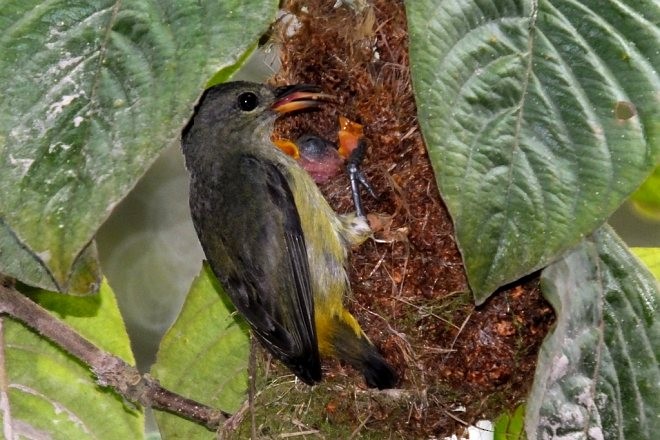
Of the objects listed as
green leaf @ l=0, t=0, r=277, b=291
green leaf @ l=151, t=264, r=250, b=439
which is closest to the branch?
green leaf @ l=151, t=264, r=250, b=439

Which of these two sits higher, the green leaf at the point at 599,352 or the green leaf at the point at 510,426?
the green leaf at the point at 599,352

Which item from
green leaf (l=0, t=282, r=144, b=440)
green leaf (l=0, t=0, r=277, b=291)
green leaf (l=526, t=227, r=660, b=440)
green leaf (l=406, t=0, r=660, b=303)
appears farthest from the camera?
green leaf (l=0, t=282, r=144, b=440)

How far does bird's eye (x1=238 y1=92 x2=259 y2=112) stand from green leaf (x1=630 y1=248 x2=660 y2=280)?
1.46 m

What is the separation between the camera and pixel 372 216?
326 cm

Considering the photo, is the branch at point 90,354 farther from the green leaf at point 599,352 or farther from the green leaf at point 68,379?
the green leaf at point 599,352

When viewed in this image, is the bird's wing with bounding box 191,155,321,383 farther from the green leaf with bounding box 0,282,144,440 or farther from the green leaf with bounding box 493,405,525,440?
the green leaf with bounding box 493,405,525,440

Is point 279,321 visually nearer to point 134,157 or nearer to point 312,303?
point 312,303

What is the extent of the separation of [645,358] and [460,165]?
0.90 m

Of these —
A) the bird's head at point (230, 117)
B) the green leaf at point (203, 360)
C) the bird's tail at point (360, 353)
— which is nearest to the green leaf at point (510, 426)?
the bird's tail at point (360, 353)

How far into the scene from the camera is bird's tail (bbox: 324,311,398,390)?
3082mm

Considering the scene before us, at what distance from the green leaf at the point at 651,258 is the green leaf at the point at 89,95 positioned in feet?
5.96

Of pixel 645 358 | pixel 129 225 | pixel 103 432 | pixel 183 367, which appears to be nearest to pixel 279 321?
pixel 183 367

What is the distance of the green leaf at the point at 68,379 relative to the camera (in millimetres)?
3031

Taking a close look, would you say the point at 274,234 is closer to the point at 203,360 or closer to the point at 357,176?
the point at 357,176
